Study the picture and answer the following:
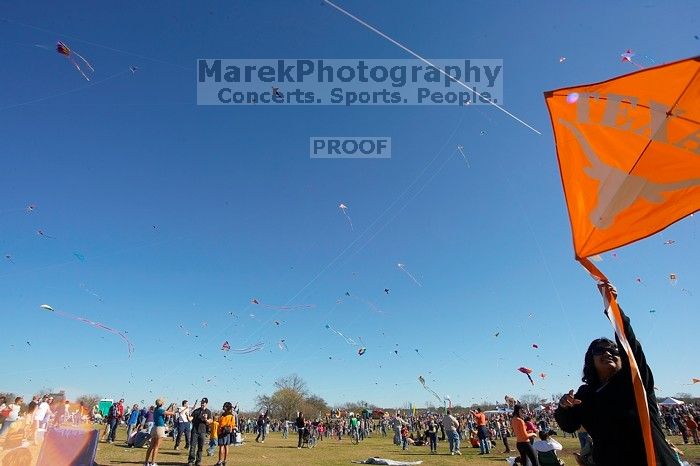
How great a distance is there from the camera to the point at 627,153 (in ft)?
10.9

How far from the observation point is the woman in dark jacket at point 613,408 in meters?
2.49

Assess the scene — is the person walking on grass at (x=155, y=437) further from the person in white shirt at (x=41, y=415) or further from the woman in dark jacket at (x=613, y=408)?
the woman in dark jacket at (x=613, y=408)

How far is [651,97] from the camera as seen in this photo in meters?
3.16

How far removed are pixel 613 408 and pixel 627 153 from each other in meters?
1.91

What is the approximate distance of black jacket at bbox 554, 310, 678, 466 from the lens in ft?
8.09

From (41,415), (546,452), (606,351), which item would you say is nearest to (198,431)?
(41,415)

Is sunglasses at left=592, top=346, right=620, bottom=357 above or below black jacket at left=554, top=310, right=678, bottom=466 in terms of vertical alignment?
above

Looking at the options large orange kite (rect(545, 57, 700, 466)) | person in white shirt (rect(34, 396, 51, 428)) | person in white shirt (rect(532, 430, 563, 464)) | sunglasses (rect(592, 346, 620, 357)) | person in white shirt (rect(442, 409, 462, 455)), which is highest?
large orange kite (rect(545, 57, 700, 466))

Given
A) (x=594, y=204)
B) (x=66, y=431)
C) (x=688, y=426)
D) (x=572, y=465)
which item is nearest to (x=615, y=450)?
(x=594, y=204)

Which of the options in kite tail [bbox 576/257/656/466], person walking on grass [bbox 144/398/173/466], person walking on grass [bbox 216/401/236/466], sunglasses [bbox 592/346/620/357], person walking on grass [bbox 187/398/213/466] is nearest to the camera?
kite tail [bbox 576/257/656/466]

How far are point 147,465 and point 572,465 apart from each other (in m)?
11.6

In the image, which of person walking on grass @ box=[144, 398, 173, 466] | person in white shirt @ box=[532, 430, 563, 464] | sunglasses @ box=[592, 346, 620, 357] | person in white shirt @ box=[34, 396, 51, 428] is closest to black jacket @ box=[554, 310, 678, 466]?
sunglasses @ box=[592, 346, 620, 357]

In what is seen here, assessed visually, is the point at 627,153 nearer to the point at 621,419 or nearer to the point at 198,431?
the point at 621,419

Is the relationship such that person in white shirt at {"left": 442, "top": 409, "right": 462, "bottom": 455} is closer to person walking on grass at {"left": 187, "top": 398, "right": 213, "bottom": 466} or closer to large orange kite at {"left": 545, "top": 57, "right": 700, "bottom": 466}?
person walking on grass at {"left": 187, "top": 398, "right": 213, "bottom": 466}
